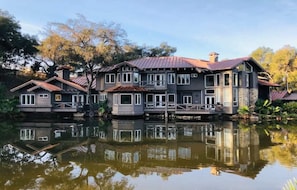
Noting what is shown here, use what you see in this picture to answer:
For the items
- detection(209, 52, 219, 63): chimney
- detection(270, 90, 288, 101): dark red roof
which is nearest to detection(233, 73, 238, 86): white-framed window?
detection(209, 52, 219, 63): chimney

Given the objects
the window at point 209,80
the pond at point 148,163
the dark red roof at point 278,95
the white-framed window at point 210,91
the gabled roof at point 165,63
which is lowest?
the pond at point 148,163

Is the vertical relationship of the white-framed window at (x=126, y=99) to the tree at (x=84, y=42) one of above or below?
below

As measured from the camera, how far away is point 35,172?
9.18 m

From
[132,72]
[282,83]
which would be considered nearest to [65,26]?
[132,72]

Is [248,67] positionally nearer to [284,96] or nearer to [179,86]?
[179,86]

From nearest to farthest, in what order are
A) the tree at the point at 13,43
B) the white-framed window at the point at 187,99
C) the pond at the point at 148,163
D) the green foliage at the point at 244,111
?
the pond at the point at 148,163 < the green foliage at the point at 244,111 < the white-framed window at the point at 187,99 < the tree at the point at 13,43

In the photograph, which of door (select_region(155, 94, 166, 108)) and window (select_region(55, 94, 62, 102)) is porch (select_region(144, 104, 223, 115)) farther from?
window (select_region(55, 94, 62, 102))

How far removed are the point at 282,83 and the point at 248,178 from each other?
42.4 metres

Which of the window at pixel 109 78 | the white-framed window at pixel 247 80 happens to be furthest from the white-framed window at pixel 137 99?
the white-framed window at pixel 247 80

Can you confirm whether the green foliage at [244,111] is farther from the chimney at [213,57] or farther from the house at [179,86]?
the chimney at [213,57]

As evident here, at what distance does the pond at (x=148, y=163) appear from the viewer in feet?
26.3

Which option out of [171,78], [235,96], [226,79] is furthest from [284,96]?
[171,78]

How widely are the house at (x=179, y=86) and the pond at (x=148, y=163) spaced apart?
1448 centimetres

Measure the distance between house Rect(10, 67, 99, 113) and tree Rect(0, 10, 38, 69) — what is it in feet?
35.8
